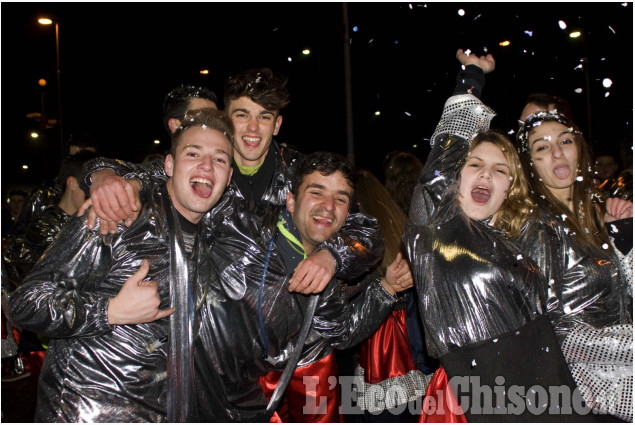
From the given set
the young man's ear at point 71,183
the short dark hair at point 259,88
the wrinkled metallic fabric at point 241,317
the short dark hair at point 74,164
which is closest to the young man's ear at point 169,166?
the wrinkled metallic fabric at point 241,317

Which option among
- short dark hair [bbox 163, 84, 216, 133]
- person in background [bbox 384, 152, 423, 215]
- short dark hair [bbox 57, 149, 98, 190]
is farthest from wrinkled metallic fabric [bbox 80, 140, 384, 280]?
short dark hair [bbox 57, 149, 98, 190]

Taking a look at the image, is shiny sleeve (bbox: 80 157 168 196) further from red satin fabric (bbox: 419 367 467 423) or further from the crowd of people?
red satin fabric (bbox: 419 367 467 423)

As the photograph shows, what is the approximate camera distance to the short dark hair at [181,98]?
3.94 meters

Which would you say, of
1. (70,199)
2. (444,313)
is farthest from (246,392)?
(70,199)

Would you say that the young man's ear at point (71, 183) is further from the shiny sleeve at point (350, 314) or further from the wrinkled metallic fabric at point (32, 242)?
the shiny sleeve at point (350, 314)

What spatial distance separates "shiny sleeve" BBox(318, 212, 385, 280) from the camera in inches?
117

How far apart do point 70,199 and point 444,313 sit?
390cm

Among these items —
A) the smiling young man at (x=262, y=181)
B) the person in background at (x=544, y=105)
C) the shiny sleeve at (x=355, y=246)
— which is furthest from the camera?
the person in background at (x=544, y=105)

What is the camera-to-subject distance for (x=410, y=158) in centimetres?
481

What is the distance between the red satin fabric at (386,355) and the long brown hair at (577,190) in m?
1.77

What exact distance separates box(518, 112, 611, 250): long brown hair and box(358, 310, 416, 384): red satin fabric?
1775 millimetres

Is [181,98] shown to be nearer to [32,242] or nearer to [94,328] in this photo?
[94,328]

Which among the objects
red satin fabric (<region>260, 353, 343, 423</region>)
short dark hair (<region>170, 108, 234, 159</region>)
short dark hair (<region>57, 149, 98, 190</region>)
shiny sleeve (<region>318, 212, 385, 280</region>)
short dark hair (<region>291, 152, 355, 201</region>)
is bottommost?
red satin fabric (<region>260, 353, 343, 423</region>)

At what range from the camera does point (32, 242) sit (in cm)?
516
